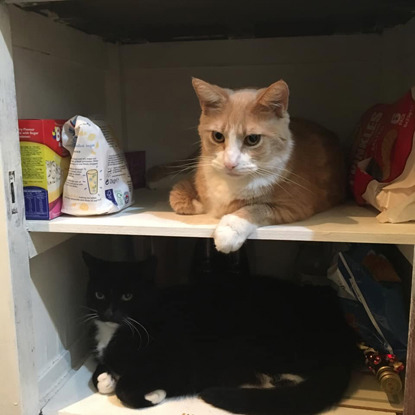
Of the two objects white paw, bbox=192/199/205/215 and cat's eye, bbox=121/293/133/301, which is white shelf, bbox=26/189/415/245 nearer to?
white paw, bbox=192/199/205/215

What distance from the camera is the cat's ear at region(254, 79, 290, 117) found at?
912 millimetres

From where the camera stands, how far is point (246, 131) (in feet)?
3.13

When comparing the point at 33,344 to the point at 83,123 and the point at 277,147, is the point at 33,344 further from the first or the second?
the point at 277,147

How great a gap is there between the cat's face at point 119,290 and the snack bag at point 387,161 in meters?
0.56

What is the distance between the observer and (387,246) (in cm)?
127

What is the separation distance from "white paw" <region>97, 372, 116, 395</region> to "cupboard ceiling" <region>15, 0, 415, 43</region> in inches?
33.0

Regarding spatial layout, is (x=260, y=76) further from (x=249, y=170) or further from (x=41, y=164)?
(x=41, y=164)

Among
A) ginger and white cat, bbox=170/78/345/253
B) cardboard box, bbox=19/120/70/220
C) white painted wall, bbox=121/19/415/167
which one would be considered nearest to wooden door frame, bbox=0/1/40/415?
cardboard box, bbox=19/120/70/220

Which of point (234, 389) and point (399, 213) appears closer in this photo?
point (399, 213)

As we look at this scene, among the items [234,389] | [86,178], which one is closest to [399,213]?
[234,389]

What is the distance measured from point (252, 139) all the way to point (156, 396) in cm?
62

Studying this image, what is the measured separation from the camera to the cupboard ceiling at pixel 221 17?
107cm

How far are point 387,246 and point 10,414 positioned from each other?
100 centimetres

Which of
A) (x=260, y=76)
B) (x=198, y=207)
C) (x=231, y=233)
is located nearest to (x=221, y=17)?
(x=260, y=76)
